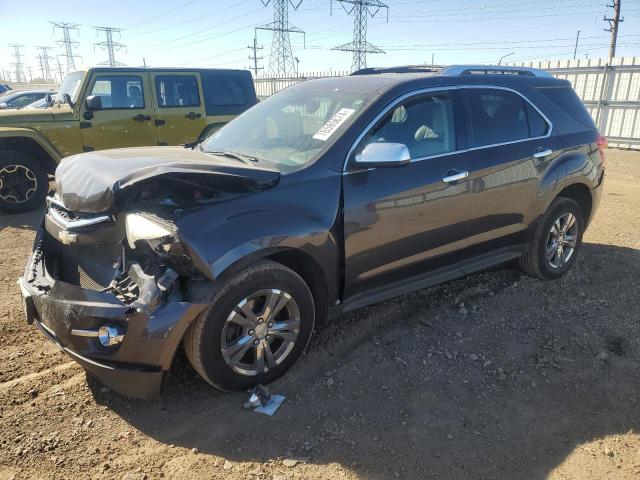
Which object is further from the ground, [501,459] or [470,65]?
[470,65]

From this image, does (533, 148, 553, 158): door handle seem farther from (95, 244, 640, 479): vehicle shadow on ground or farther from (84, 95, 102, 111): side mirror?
(84, 95, 102, 111): side mirror

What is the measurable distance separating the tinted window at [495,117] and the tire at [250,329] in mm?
1897

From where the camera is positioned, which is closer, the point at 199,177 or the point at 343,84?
the point at 199,177

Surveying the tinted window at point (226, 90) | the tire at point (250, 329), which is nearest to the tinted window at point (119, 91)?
the tinted window at point (226, 90)

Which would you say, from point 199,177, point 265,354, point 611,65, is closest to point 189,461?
point 265,354

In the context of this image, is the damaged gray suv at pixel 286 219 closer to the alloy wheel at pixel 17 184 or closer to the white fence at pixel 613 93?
the alloy wheel at pixel 17 184

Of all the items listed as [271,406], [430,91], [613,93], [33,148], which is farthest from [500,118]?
[613,93]

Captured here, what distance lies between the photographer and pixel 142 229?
2689 millimetres

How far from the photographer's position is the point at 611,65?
1412 centimetres

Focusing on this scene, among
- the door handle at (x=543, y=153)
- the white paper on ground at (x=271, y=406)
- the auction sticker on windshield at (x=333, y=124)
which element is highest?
the auction sticker on windshield at (x=333, y=124)

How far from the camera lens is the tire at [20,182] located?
7102mm

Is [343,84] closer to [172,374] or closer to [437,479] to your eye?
[172,374]

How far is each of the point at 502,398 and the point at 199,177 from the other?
2222 mm

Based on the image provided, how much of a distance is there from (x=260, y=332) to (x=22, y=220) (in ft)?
18.4
